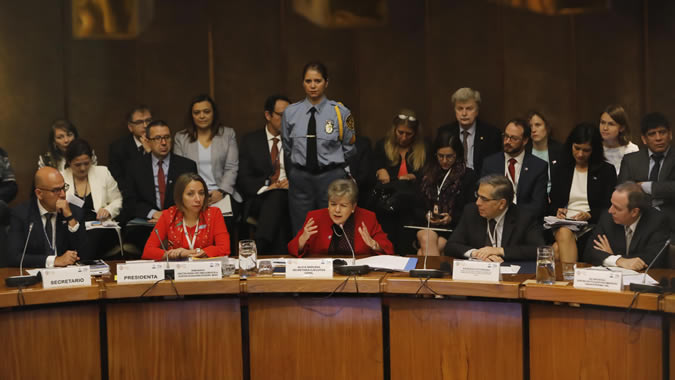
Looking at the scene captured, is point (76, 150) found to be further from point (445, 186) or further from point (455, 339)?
point (455, 339)

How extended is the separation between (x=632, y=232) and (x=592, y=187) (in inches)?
46.7

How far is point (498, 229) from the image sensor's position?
4121 millimetres

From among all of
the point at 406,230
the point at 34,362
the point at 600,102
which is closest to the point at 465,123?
the point at 406,230

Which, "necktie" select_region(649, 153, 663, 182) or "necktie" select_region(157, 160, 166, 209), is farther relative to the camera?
"necktie" select_region(157, 160, 166, 209)

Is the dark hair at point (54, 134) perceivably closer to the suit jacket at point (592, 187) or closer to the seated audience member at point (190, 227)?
the seated audience member at point (190, 227)

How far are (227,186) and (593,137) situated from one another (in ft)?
7.96

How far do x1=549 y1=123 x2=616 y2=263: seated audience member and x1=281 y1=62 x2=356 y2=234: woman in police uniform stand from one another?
1322mm

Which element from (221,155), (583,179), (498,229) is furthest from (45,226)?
(583,179)

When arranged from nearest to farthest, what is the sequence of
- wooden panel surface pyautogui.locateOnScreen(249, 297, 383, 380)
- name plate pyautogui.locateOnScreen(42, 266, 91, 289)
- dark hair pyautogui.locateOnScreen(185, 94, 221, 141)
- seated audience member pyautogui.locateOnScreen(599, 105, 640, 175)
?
name plate pyautogui.locateOnScreen(42, 266, 91, 289) < wooden panel surface pyautogui.locateOnScreen(249, 297, 383, 380) < seated audience member pyautogui.locateOnScreen(599, 105, 640, 175) < dark hair pyautogui.locateOnScreen(185, 94, 221, 141)

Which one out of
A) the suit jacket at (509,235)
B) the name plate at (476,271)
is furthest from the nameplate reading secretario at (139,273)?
the suit jacket at (509,235)

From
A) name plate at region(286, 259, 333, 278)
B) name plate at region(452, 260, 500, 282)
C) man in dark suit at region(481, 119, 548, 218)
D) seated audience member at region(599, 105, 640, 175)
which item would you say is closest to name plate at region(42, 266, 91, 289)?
name plate at region(286, 259, 333, 278)

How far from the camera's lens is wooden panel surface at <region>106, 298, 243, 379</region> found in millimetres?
3541

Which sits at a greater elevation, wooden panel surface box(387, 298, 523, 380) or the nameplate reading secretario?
the nameplate reading secretario

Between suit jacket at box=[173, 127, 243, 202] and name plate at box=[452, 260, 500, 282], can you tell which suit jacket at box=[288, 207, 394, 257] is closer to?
name plate at box=[452, 260, 500, 282]
